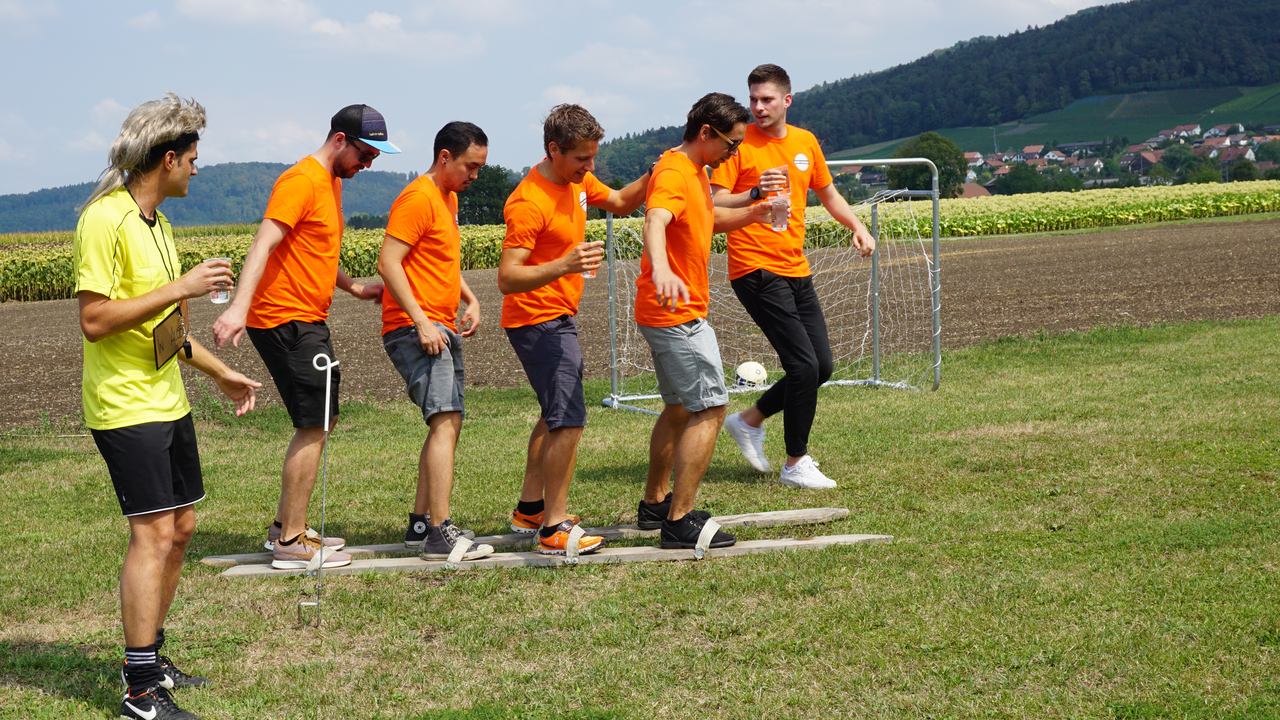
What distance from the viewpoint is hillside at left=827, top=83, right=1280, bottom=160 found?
154125mm

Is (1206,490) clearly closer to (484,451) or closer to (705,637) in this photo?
(705,637)

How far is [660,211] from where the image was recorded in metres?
4.43

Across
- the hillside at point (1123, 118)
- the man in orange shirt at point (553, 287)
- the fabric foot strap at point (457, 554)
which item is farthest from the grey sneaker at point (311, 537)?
the hillside at point (1123, 118)

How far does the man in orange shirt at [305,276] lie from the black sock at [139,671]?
4.72 ft

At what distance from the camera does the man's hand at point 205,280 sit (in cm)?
304

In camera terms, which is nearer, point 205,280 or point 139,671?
point 205,280

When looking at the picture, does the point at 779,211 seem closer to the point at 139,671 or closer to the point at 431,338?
the point at 431,338

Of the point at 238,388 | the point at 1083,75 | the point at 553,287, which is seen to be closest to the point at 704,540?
the point at 553,287

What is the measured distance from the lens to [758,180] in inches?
239

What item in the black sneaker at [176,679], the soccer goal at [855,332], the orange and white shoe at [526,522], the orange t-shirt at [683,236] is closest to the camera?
the black sneaker at [176,679]

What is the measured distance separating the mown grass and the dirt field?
5014 millimetres

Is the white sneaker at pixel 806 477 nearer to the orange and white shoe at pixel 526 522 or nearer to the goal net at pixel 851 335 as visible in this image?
the orange and white shoe at pixel 526 522

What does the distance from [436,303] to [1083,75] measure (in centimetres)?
19387

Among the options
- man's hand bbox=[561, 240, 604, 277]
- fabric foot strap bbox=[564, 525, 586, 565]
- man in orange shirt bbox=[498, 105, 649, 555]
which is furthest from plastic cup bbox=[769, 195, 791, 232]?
fabric foot strap bbox=[564, 525, 586, 565]
